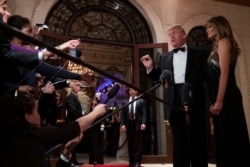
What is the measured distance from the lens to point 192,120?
104 inches

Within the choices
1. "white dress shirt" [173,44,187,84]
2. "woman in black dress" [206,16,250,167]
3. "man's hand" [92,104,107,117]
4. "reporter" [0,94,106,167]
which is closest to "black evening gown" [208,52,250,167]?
"woman in black dress" [206,16,250,167]

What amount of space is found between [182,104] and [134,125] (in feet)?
9.57

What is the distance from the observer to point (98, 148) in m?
5.56

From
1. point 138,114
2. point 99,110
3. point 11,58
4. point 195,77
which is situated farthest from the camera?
point 138,114

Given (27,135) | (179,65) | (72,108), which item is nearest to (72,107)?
(72,108)

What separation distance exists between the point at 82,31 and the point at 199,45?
2.61m

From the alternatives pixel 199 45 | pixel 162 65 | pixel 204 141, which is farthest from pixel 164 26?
pixel 204 141

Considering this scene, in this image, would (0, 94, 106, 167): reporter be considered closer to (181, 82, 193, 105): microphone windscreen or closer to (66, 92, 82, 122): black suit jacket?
(181, 82, 193, 105): microphone windscreen

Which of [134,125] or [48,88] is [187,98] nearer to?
[48,88]

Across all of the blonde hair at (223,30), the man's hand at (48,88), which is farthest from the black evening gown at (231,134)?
the man's hand at (48,88)

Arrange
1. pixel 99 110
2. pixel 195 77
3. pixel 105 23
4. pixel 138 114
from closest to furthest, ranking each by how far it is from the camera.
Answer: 1. pixel 99 110
2. pixel 195 77
3. pixel 138 114
4. pixel 105 23

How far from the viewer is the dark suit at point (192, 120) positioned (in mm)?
2588

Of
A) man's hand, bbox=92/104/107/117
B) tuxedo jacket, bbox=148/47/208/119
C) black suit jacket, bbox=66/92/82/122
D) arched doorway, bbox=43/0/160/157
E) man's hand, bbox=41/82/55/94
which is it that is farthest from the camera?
arched doorway, bbox=43/0/160/157

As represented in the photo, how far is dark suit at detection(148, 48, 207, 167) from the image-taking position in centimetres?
259
